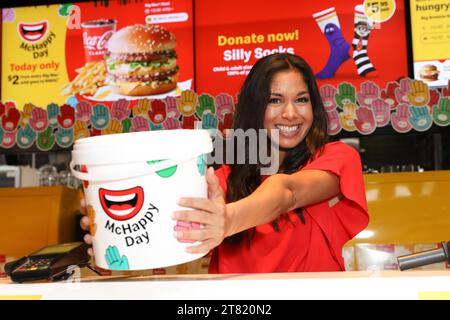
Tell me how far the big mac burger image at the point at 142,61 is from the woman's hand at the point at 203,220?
244 centimetres

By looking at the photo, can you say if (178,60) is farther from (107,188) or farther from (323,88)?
(107,188)

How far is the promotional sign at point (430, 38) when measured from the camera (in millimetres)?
3000

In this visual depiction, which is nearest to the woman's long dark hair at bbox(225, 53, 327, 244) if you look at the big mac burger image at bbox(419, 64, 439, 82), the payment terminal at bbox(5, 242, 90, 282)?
the payment terminal at bbox(5, 242, 90, 282)

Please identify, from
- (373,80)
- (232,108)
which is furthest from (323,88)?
(232,108)

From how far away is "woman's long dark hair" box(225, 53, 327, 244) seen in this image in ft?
5.03

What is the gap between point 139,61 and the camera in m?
3.28

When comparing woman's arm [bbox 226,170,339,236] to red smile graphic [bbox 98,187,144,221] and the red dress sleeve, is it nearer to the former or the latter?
the red dress sleeve

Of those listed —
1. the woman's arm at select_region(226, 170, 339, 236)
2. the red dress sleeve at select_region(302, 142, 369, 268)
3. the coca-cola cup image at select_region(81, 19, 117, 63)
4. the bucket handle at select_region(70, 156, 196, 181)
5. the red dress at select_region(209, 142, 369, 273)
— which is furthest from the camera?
the coca-cola cup image at select_region(81, 19, 117, 63)

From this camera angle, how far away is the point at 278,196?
1.10m

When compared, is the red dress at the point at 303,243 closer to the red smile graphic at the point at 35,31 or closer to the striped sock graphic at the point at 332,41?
the striped sock graphic at the point at 332,41

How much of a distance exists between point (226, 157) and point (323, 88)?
138cm

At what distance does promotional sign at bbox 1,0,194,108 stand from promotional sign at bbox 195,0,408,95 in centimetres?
14

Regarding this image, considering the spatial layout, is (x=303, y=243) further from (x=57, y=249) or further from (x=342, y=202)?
(x=57, y=249)

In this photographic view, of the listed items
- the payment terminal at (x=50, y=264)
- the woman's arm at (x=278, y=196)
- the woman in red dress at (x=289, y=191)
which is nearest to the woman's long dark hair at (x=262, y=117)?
the woman in red dress at (x=289, y=191)
